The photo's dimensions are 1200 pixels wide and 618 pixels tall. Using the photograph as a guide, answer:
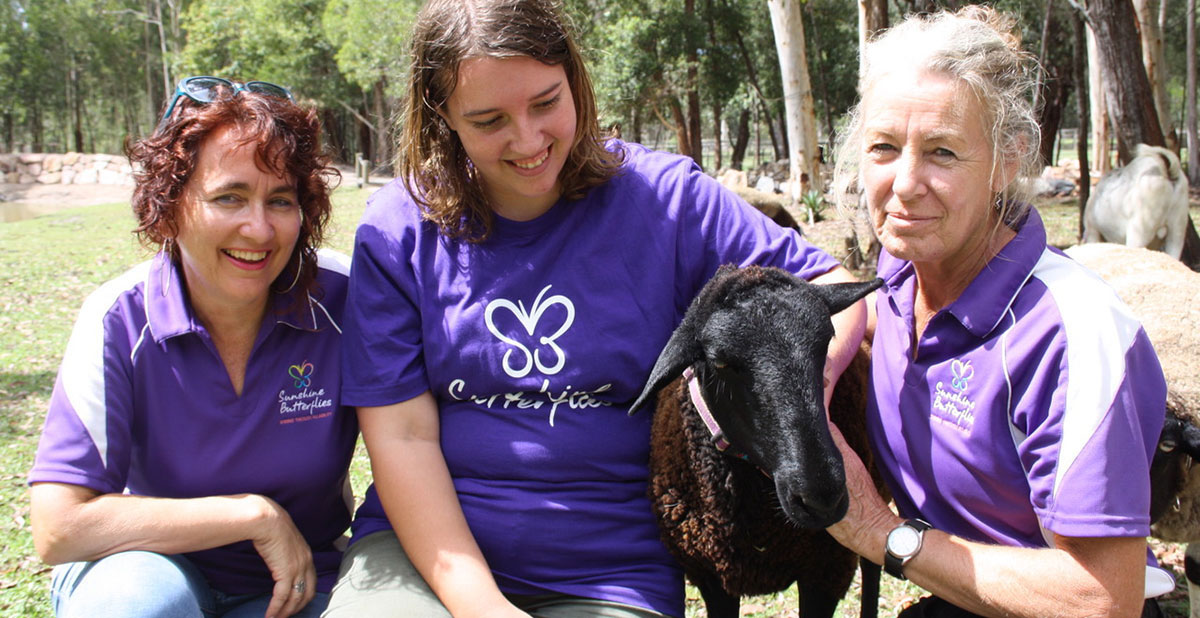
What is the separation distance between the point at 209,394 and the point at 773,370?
5.89 feet

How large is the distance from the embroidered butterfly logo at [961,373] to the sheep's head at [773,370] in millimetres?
328

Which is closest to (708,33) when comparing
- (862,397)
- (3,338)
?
(3,338)

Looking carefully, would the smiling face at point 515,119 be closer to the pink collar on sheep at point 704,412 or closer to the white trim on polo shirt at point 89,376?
the pink collar on sheep at point 704,412

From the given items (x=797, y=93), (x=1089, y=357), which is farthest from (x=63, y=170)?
(x=1089, y=357)

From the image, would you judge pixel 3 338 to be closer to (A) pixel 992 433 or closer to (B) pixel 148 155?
(B) pixel 148 155

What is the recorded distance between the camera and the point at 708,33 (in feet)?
100

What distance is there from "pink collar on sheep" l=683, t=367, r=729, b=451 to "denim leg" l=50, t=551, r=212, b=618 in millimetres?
1636

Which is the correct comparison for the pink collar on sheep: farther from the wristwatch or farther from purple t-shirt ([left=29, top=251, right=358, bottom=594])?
purple t-shirt ([left=29, top=251, right=358, bottom=594])

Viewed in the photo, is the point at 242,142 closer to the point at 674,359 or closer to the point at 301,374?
the point at 301,374

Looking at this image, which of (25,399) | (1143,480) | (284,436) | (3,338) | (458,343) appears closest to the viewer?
(1143,480)

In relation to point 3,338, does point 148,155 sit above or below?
above

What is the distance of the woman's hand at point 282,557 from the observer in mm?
2633

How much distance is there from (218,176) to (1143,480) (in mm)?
2707

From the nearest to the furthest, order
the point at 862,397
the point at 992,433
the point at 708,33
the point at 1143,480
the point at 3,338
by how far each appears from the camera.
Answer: the point at 1143,480 → the point at 992,433 → the point at 862,397 → the point at 3,338 → the point at 708,33
